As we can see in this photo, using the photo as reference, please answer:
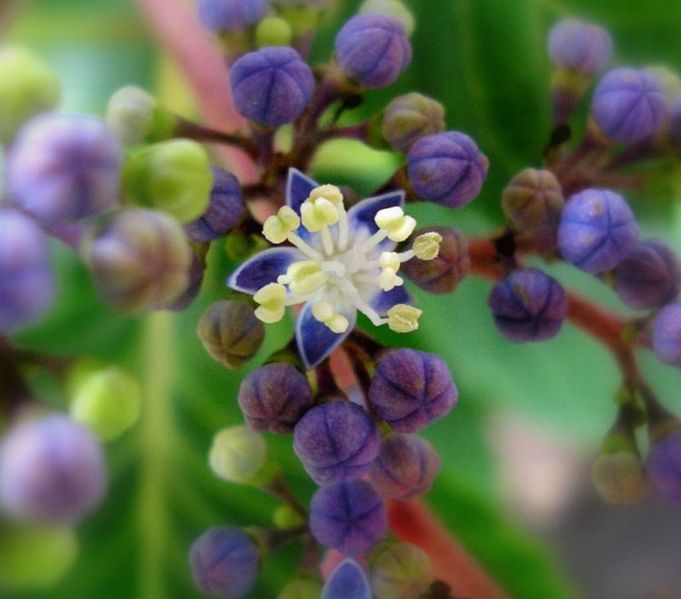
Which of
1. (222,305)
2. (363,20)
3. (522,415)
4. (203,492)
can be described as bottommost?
(522,415)

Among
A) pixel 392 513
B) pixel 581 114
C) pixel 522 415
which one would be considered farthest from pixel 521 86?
pixel 522 415

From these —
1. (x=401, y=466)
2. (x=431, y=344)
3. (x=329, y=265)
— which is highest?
(x=329, y=265)

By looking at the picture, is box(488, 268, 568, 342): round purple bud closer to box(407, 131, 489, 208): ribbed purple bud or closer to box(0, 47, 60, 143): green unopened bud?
box(407, 131, 489, 208): ribbed purple bud

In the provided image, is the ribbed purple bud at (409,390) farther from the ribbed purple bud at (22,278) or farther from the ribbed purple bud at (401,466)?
the ribbed purple bud at (22,278)

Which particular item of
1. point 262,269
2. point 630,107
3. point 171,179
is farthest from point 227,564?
point 630,107

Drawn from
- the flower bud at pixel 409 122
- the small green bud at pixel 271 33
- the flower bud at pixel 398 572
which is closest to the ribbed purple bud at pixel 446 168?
the flower bud at pixel 409 122

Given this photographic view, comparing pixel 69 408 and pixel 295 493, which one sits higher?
pixel 69 408

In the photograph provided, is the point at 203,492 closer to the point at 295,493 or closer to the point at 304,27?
the point at 295,493

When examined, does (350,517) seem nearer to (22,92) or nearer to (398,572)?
(398,572)
